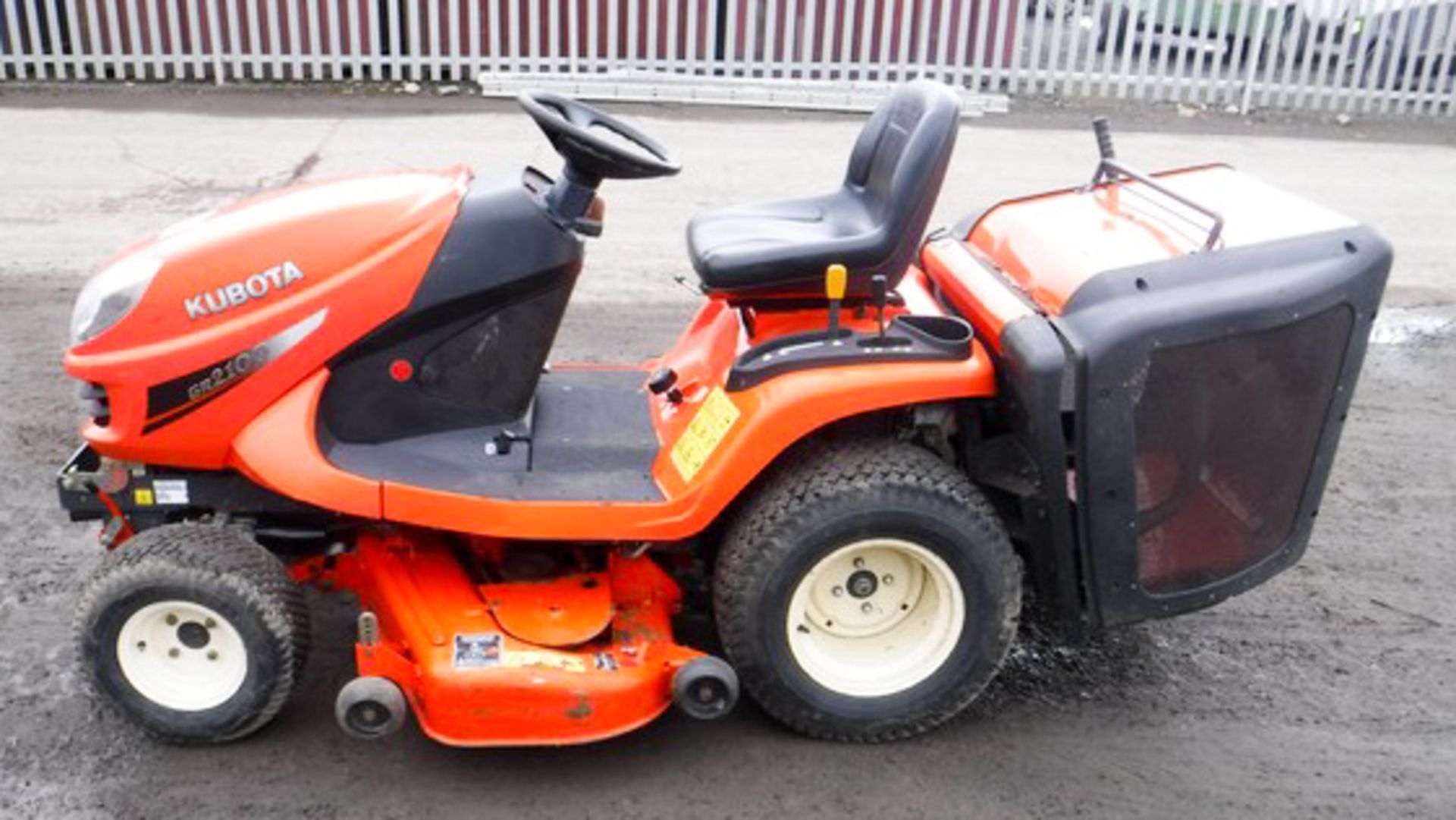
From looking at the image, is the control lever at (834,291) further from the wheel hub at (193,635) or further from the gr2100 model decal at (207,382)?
the wheel hub at (193,635)

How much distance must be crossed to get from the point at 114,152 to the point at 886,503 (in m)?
6.93

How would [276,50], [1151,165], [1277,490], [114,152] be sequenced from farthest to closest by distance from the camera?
[276,50] → [1151,165] → [114,152] → [1277,490]

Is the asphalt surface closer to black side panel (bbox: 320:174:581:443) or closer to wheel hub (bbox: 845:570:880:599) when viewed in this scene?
wheel hub (bbox: 845:570:880:599)

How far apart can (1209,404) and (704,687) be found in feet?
3.99

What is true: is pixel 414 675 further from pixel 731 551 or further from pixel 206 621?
pixel 731 551

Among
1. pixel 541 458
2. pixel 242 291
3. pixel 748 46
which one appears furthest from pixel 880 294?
pixel 748 46

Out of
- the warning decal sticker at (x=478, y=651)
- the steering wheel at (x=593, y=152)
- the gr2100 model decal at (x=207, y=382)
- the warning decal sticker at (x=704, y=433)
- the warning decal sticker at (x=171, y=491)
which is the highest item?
the steering wheel at (x=593, y=152)

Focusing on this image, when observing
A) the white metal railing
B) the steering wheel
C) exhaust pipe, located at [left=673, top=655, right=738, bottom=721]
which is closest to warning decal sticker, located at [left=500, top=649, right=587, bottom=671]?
exhaust pipe, located at [left=673, top=655, right=738, bottom=721]

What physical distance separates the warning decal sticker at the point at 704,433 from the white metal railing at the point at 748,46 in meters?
7.56

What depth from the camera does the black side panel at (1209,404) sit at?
2.91m

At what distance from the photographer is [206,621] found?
120 inches

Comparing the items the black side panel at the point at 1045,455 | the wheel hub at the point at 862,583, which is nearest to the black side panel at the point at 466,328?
the wheel hub at the point at 862,583

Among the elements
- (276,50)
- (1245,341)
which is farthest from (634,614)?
(276,50)

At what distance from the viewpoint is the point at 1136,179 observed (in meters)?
3.47
